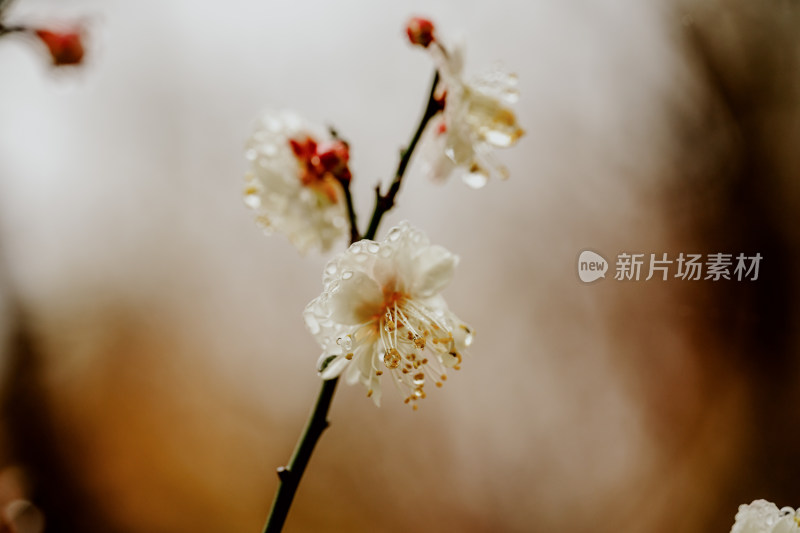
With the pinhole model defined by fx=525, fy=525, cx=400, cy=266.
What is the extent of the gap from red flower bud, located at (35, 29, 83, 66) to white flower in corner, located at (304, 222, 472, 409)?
50 centimetres

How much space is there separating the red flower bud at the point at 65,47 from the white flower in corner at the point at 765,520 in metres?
0.81

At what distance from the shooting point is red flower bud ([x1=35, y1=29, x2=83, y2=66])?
2.01 feet

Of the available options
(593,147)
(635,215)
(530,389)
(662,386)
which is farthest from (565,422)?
(593,147)

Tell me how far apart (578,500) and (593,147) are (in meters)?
0.85

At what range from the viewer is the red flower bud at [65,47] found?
0.61 metres

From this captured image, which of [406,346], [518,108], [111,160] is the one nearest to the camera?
[406,346]

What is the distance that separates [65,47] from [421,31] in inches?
18.1

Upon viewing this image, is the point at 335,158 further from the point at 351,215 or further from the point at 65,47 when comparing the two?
the point at 65,47

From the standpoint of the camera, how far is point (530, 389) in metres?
1.30

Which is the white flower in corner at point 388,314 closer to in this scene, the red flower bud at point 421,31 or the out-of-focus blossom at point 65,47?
the red flower bud at point 421,31

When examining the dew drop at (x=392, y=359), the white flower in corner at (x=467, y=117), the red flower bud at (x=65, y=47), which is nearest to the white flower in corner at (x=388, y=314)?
the dew drop at (x=392, y=359)

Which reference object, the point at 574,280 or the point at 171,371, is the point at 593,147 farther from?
the point at 171,371

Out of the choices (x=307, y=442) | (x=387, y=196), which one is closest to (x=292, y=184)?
(x=387, y=196)

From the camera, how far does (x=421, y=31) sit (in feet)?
1.43
